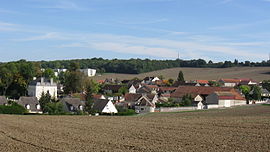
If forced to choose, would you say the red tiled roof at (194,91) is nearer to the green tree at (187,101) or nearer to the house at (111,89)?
the green tree at (187,101)

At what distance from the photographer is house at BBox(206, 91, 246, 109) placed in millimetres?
82062

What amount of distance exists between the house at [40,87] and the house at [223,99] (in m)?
31.7

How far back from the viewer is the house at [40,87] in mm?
89562

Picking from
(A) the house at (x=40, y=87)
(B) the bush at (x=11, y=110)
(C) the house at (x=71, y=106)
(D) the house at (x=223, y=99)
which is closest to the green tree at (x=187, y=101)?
(D) the house at (x=223, y=99)

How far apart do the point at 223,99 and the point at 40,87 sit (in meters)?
37.1

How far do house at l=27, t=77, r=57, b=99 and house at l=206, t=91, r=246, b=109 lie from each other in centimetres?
3169

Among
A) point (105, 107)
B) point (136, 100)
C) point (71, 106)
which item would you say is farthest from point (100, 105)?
point (136, 100)

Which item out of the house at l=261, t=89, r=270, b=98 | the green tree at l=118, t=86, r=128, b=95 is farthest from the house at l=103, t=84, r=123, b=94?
the house at l=261, t=89, r=270, b=98

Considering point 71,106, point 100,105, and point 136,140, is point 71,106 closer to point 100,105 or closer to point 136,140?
point 100,105

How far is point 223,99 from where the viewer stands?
82.2 m

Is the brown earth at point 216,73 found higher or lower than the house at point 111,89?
higher

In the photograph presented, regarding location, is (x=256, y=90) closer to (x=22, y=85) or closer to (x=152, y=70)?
(x=22, y=85)

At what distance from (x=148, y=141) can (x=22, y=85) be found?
72.4m

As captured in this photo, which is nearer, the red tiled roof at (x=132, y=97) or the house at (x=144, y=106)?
the house at (x=144, y=106)
